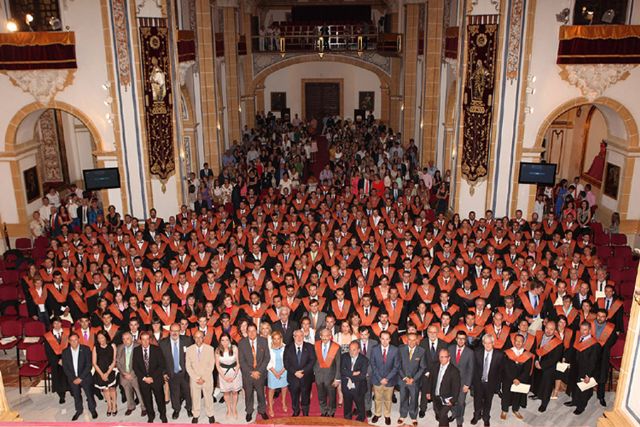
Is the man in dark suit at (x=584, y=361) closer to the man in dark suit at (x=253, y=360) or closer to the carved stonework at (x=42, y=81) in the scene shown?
the man in dark suit at (x=253, y=360)

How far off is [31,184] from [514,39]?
39.6 ft

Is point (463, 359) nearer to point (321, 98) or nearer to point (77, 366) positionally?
point (77, 366)

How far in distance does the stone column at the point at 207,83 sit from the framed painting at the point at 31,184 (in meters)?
5.36

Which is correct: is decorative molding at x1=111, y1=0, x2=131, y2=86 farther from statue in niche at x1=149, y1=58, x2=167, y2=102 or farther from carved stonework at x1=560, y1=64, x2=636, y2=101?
carved stonework at x1=560, y1=64, x2=636, y2=101

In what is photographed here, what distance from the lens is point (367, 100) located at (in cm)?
3005

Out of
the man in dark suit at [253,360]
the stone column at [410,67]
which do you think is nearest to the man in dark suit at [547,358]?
the man in dark suit at [253,360]

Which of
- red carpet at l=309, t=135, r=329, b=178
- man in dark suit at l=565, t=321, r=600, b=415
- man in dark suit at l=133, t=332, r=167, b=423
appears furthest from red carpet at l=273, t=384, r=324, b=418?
red carpet at l=309, t=135, r=329, b=178

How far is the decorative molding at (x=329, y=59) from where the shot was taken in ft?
83.5

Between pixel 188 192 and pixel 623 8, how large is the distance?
11.6m

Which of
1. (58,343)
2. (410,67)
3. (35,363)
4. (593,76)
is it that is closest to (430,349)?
(58,343)

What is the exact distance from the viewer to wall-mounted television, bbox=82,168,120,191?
46.2 ft

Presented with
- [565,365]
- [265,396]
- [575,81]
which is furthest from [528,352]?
[575,81]

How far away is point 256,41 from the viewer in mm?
28234

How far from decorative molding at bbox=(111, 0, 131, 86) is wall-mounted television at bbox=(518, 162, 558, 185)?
368 inches
